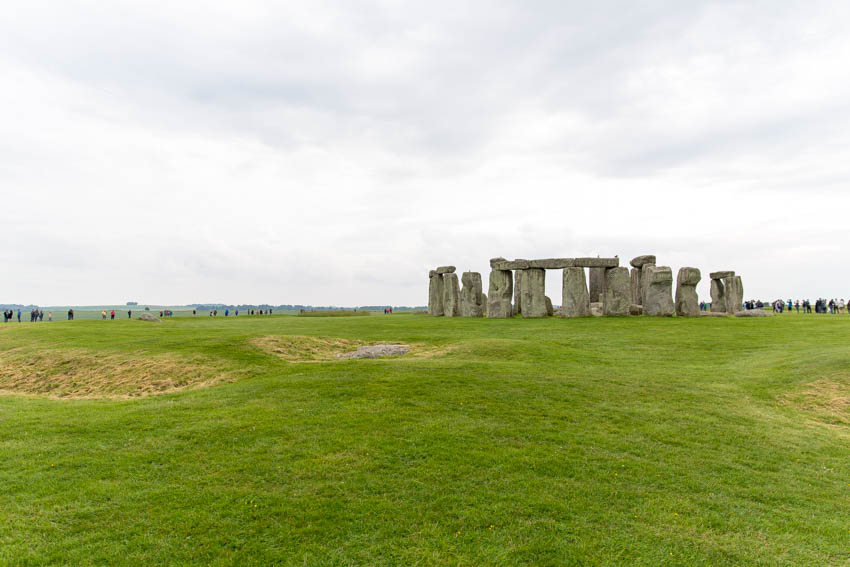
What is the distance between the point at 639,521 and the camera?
Result: 22.0ft

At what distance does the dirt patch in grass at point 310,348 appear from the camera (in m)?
19.2

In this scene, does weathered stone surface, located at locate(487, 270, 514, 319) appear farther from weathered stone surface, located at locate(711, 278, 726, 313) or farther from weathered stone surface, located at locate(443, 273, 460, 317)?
weathered stone surface, located at locate(711, 278, 726, 313)

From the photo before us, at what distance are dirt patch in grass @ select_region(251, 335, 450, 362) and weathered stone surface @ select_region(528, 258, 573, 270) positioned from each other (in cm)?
1442

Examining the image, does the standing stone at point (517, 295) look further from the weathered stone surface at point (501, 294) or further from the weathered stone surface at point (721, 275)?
the weathered stone surface at point (721, 275)

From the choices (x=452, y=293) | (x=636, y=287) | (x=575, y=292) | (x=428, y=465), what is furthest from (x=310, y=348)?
(x=636, y=287)

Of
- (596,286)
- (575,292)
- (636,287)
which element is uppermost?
(596,286)

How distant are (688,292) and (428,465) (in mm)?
30228

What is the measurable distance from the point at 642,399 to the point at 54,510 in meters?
12.6

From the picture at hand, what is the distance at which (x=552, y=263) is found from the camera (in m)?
33.1

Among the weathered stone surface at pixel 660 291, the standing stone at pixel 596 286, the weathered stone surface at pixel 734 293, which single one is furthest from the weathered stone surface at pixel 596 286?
the weathered stone surface at pixel 734 293

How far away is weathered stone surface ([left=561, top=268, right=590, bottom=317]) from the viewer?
32.0 meters

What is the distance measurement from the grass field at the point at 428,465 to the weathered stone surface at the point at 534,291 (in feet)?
55.6

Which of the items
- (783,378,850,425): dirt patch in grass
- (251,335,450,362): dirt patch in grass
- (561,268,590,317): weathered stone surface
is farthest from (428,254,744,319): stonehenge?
(783,378,850,425): dirt patch in grass

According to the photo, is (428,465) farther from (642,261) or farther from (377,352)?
(642,261)
